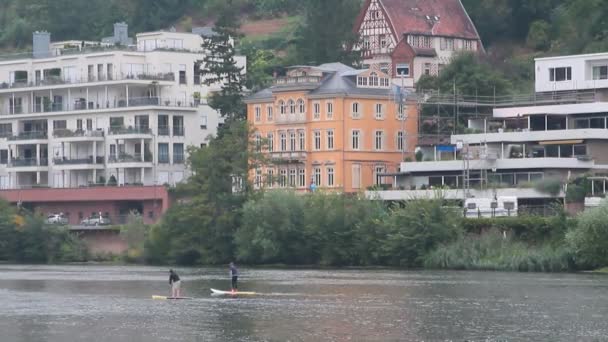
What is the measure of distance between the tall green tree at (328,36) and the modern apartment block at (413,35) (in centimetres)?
290

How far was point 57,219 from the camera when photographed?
15550 centimetres

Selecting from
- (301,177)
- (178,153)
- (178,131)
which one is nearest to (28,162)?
(178,153)

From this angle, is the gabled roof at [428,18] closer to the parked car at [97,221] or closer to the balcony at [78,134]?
the balcony at [78,134]

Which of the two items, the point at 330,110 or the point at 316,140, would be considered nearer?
the point at 330,110

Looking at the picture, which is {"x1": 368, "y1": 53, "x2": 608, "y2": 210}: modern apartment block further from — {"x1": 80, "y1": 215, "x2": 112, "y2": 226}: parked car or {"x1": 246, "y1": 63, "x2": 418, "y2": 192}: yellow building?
{"x1": 80, "y1": 215, "x2": 112, "y2": 226}: parked car

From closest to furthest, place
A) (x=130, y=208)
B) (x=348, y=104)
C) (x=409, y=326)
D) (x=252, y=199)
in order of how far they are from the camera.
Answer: (x=409, y=326) → (x=252, y=199) → (x=348, y=104) → (x=130, y=208)

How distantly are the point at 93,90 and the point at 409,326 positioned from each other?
321 ft

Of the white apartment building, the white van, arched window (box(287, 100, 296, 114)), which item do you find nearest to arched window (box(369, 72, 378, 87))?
arched window (box(287, 100, 296, 114))

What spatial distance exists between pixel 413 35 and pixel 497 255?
5879 cm

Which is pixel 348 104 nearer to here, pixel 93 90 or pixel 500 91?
pixel 500 91

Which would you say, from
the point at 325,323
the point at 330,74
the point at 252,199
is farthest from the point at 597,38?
the point at 325,323

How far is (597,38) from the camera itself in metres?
163

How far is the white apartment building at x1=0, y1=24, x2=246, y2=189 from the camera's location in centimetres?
16750

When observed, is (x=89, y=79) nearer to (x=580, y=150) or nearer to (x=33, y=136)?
(x=33, y=136)
